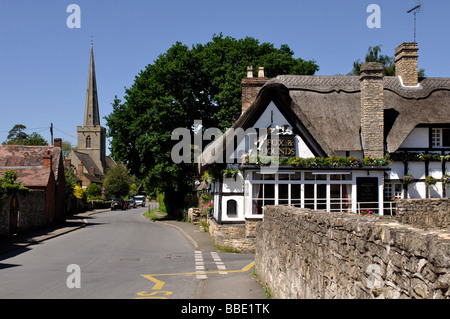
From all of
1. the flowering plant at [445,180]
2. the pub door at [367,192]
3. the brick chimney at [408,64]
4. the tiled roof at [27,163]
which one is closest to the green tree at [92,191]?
the tiled roof at [27,163]

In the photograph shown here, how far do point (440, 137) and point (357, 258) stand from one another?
Result: 72.5ft

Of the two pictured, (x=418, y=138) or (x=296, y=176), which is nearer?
(x=296, y=176)

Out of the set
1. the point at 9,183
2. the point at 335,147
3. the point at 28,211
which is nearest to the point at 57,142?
the point at 28,211

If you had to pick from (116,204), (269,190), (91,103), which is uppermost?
(91,103)

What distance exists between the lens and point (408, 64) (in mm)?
27406

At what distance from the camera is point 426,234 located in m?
3.78

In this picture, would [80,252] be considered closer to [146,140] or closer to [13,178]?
[13,178]

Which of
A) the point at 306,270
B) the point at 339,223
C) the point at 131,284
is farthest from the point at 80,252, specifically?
the point at 339,223

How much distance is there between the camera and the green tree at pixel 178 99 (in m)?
34.3

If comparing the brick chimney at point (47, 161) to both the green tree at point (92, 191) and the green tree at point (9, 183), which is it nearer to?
the green tree at point (9, 183)

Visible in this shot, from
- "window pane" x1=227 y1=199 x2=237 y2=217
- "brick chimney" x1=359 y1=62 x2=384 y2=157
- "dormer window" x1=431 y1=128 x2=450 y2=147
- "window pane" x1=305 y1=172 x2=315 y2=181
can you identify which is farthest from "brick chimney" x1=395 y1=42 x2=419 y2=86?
"window pane" x1=227 y1=199 x2=237 y2=217

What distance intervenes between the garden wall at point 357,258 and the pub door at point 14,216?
62.8 ft

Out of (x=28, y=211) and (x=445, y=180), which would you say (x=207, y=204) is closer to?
(x=28, y=211)
